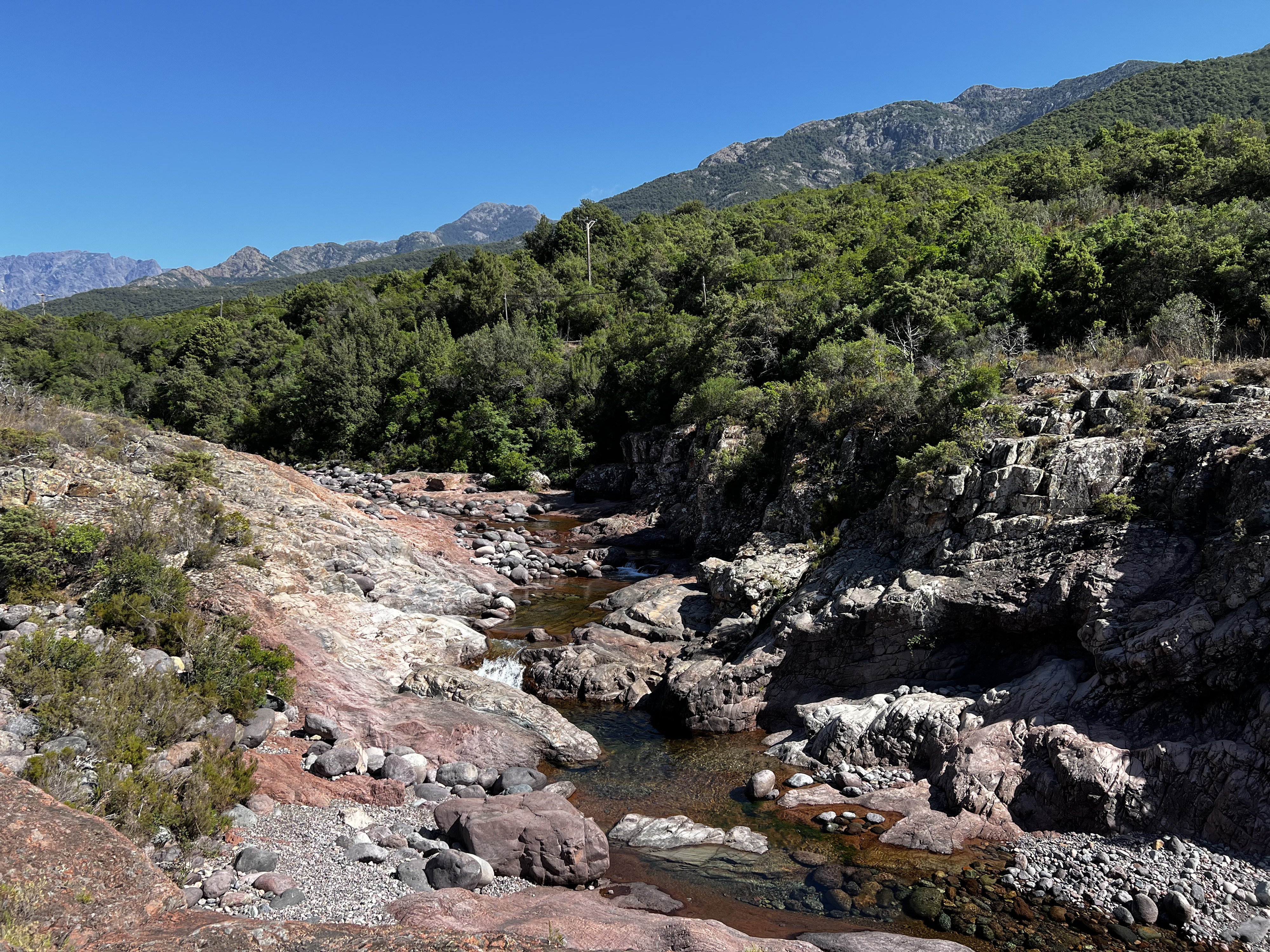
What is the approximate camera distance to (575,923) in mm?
7840

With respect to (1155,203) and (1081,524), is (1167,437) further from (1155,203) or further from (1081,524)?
(1155,203)

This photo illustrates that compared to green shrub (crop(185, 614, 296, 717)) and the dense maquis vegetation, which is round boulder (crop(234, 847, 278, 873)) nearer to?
green shrub (crop(185, 614, 296, 717))

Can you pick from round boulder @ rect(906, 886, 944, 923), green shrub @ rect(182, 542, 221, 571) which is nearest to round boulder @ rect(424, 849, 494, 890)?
round boulder @ rect(906, 886, 944, 923)

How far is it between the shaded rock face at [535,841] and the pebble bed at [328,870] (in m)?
0.23

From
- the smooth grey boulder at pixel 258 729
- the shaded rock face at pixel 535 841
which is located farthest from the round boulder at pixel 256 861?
the smooth grey boulder at pixel 258 729

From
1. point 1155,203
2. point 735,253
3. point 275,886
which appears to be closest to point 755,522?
point 275,886

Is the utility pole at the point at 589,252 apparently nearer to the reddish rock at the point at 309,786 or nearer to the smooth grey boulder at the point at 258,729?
the smooth grey boulder at the point at 258,729

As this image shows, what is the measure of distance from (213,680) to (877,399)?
17.9 meters

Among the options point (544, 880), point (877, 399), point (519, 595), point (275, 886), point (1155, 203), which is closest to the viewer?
point (275, 886)

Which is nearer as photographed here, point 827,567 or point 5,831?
point 5,831

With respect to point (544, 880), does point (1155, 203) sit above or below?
above

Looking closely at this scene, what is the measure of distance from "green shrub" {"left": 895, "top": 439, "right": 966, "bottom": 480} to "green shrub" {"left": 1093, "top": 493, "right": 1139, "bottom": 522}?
3.02 meters

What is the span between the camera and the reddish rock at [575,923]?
7.45 m

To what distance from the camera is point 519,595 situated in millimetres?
23812
